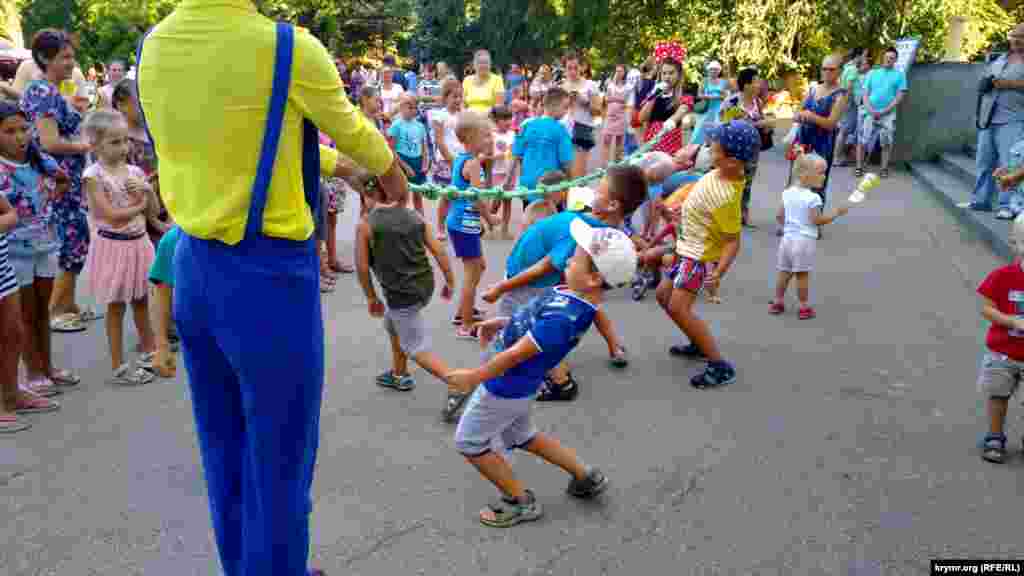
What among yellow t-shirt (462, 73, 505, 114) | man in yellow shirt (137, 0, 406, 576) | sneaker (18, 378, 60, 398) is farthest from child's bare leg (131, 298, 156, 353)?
yellow t-shirt (462, 73, 505, 114)

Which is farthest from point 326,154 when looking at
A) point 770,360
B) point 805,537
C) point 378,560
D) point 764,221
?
Result: point 764,221

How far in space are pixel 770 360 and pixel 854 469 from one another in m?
1.61

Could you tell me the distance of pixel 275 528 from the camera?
7.50 ft

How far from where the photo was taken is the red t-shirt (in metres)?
3.88

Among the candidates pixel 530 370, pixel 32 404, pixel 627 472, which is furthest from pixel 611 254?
pixel 32 404

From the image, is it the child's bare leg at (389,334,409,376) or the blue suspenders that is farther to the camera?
the child's bare leg at (389,334,409,376)

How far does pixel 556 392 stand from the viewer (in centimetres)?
484

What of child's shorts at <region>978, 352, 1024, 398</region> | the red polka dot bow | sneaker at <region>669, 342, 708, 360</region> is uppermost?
the red polka dot bow

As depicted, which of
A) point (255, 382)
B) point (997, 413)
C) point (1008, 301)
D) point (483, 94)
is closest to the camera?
point (255, 382)

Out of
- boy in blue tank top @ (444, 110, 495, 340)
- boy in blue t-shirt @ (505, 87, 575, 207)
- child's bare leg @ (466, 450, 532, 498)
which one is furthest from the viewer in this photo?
boy in blue t-shirt @ (505, 87, 575, 207)

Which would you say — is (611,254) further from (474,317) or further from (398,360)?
(474,317)

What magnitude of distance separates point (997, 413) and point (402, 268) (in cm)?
318

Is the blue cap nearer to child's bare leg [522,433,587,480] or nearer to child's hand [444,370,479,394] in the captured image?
child's bare leg [522,433,587,480]

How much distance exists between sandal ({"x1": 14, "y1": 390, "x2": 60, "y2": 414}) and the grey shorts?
2.61 m
